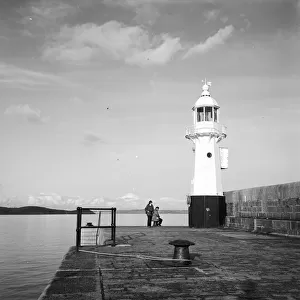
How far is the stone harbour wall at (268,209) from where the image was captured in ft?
46.0

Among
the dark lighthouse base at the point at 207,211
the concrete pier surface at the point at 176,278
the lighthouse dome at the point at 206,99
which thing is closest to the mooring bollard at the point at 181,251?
the concrete pier surface at the point at 176,278

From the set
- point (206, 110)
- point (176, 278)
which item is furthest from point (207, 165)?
point (176, 278)

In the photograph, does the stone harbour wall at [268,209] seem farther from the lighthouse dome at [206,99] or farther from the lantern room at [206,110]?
the lighthouse dome at [206,99]

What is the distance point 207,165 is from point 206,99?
4301 mm

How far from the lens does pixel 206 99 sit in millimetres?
23453

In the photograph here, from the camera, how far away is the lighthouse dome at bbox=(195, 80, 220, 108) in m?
23.2

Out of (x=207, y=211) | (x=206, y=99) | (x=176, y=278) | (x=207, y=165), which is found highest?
(x=206, y=99)

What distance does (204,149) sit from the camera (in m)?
22.6

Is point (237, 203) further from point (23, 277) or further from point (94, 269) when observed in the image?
point (94, 269)

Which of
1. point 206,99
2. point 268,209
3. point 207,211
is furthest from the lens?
point 206,99

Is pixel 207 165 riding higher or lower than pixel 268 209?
higher

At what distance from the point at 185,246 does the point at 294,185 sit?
8521mm

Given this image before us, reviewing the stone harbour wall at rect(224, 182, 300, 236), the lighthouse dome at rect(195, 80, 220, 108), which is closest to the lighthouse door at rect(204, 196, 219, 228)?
the stone harbour wall at rect(224, 182, 300, 236)

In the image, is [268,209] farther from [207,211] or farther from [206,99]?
[206,99]
